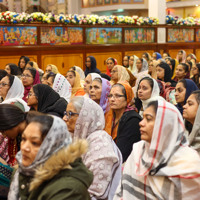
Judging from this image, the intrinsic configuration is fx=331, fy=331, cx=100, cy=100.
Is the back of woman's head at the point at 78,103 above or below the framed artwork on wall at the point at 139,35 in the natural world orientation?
below

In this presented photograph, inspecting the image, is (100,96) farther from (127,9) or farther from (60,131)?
(127,9)

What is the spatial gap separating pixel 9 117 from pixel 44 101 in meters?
1.66

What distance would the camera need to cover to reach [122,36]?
12469 mm

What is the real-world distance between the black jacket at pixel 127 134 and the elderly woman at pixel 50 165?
5.18ft

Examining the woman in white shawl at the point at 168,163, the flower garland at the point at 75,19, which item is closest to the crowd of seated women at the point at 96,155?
the woman in white shawl at the point at 168,163

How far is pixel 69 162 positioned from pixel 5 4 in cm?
2092

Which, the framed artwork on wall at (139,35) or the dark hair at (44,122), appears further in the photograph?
the framed artwork on wall at (139,35)

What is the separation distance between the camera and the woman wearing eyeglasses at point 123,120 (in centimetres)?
340

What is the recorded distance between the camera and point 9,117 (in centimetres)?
254

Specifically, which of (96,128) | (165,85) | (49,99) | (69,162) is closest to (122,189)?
(96,128)

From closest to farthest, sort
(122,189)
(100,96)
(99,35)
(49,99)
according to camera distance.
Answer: (122,189) < (49,99) < (100,96) < (99,35)

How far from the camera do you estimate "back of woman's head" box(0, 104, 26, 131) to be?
99.0 inches

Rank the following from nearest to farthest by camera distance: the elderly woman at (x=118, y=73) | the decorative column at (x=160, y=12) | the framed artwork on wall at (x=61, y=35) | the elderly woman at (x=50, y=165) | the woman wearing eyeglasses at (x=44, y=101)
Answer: the elderly woman at (x=50, y=165) → the woman wearing eyeglasses at (x=44, y=101) → the elderly woman at (x=118, y=73) → the framed artwork on wall at (x=61, y=35) → the decorative column at (x=160, y=12)

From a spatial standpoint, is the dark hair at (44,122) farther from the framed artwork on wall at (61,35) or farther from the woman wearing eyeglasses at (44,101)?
the framed artwork on wall at (61,35)
